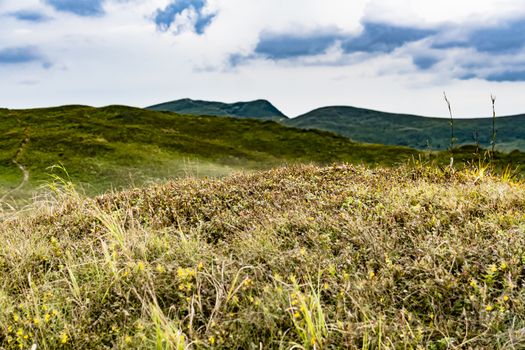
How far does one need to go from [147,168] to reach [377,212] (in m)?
41.5

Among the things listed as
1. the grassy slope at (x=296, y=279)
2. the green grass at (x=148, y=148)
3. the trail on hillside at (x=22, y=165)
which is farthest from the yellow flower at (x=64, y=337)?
the trail on hillside at (x=22, y=165)

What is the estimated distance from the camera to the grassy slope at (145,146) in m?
45.0

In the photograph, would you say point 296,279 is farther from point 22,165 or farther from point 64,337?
point 22,165

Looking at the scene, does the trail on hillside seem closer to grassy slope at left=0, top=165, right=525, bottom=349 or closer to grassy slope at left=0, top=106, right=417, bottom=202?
grassy slope at left=0, top=106, right=417, bottom=202

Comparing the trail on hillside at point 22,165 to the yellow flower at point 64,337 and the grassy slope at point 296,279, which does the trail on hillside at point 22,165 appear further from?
the yellow flower at point 64,337

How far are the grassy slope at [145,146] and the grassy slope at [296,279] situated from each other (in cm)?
1992

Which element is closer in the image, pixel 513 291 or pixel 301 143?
pixel 513 291

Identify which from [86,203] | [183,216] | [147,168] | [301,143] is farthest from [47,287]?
[301,143]

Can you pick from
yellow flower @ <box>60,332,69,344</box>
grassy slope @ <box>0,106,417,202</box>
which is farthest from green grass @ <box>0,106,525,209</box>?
yellow flower @ <box>60,332,69,344</box>

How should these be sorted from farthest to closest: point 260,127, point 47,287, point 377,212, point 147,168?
A: 1. point 260,127
2. point 147,168
3. point 377,212
4. point 47,287

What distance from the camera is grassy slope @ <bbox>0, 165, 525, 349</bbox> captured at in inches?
200

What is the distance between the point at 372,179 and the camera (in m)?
11.2

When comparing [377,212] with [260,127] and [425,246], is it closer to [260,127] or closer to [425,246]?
[425,246]

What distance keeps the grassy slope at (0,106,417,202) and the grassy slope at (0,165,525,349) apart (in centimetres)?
1992
